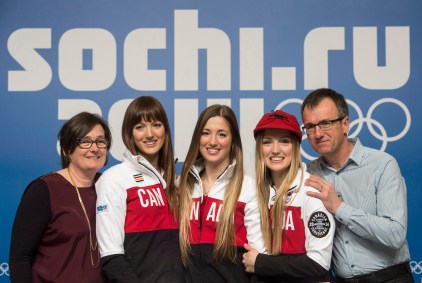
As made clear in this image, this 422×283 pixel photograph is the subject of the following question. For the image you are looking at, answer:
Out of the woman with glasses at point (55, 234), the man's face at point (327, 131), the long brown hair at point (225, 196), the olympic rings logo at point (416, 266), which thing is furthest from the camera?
the olympic rings logo at point (416, 266)

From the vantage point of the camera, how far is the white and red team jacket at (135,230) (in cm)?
222

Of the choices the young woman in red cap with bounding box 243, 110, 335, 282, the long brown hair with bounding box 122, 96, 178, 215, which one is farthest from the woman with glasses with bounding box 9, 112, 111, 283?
the young woman in red cap with bounding box 243, 110, 335, 282

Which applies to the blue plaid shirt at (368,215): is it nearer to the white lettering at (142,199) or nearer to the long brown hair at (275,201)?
the long brown hair at (275,201)

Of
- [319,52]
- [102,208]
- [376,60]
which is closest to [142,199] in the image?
[102,208]

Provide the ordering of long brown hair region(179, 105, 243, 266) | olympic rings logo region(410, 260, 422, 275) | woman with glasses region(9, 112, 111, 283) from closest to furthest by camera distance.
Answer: woman with glasses region(9, 112, 111, 283) → long brown hair region(179, 105, 243, 266) → olympic rings logo region(410, 260, 422, 275)

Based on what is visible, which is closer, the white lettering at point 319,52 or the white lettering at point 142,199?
the white lettering at point 142,199

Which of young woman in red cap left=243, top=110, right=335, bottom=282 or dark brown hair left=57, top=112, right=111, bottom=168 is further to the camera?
dark brown hair left=57, top=112, right=111, bottom=168

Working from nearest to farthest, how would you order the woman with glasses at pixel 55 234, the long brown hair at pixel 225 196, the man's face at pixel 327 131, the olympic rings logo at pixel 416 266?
the woman with glasses at pixel 55 234
the long brown hair at pixel 225 196
the man's face at pixel 327 131
the olympic rings logo at pixel 416 266

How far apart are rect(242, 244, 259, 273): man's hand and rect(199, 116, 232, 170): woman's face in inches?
17.1

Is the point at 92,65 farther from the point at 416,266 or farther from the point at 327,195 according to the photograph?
the point at 416,266

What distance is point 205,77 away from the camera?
→ 362 centimetres

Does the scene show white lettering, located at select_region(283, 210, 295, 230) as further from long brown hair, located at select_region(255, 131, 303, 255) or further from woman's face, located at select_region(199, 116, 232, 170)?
woman's face, located at select_region(199, 116, 232, 170)

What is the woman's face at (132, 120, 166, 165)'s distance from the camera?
2.42 meters

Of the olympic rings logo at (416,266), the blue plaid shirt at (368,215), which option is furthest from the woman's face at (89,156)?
the olympic rings logo at (416,266)
